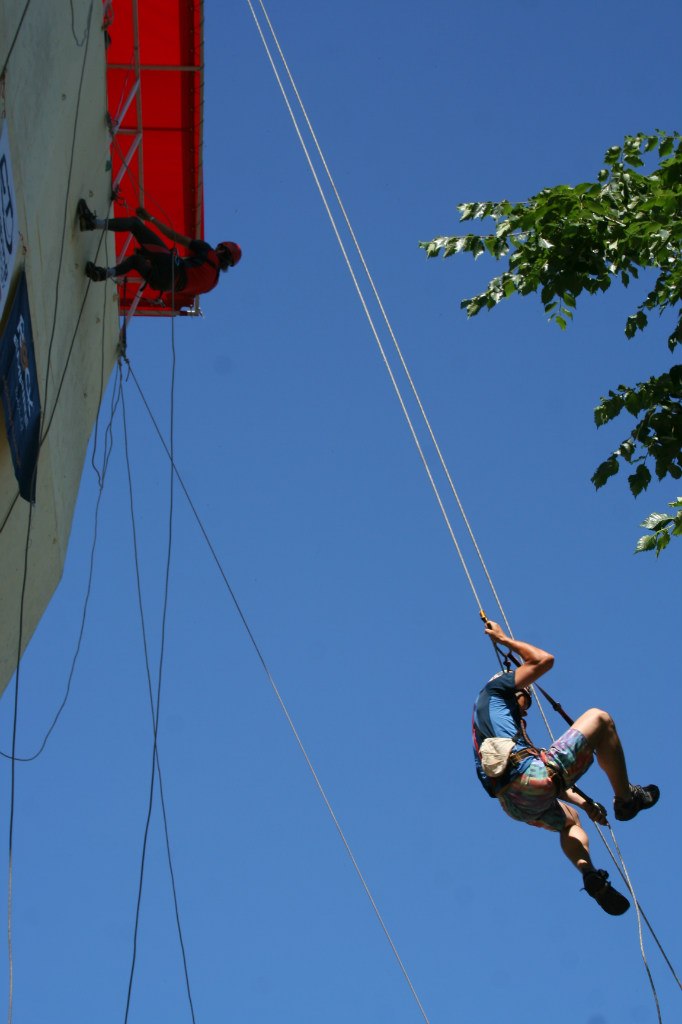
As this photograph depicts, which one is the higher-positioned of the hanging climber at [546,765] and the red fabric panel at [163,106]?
the red fabric panel at [163,106]

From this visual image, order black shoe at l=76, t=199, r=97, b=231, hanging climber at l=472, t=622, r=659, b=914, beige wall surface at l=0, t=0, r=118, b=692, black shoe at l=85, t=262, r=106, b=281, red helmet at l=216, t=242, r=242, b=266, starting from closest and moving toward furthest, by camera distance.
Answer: beige wall surface at l=0, t=0, r=118, b=692 → hanging climber at l=472, t=622, r=659, b=914 → black shoe at l=76, t=199, r=97, b=231 → black shoe at l=85, t=262, r=106, b=281 → red helmet at l=216, t=242, r=242, b=266

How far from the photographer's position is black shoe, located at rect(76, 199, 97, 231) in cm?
773

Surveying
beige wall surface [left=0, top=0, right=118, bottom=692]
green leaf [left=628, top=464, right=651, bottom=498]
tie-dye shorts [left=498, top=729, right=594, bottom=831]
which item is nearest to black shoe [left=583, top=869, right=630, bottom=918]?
tie-dye shorts [left=498, top=729, right=594, bottom=831]

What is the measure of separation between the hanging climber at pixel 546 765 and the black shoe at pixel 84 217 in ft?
9.87

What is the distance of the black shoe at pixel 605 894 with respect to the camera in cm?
648

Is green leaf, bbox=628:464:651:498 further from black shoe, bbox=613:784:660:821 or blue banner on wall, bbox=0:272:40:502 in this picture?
blue banner on wall, bbox=0:272:40:502

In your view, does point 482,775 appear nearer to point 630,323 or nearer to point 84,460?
point 630,323

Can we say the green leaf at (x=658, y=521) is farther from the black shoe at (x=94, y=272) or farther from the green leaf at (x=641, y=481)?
the black shoe at (x=94, y=272)

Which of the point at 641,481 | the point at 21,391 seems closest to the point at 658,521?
the point at 641,481

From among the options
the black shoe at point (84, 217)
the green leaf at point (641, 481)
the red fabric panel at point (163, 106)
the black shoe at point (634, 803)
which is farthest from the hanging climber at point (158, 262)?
the black shoe at point (634, 803)

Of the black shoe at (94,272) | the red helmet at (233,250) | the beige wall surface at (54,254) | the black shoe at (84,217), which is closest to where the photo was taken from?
the beige wall surface at (54,254)

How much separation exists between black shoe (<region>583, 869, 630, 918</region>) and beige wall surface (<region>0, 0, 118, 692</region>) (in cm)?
308

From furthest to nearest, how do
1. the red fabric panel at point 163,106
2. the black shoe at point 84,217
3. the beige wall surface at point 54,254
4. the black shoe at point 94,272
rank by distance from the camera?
the red fabric panel at point 163,106
the black shoe at point 94,272
the black shoe at point 84,217
the beige wall surface at point 54,254

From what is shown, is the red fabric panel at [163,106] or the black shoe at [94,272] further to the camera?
the red fabric panel at [163,106]
